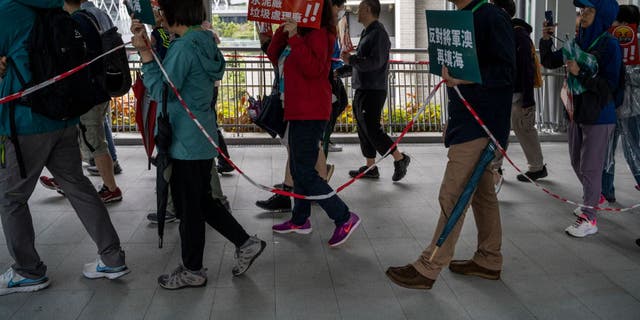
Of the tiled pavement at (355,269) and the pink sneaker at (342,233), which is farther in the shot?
the pink sneaker at (342,233)

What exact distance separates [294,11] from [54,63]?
1.49 metres

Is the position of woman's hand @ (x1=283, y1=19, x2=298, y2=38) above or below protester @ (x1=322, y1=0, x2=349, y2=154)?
above

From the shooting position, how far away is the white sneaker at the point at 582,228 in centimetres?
525

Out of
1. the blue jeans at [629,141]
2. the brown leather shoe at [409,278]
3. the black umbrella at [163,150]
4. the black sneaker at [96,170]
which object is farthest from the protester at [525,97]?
the black sneaker at [96,170]

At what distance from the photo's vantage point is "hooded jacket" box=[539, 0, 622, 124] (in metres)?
5.09

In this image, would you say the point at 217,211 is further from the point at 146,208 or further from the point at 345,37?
the point at 345,37

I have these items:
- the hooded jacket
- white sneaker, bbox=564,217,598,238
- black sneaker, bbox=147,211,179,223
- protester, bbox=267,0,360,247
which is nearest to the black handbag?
protester, bbox=267,0,360,247

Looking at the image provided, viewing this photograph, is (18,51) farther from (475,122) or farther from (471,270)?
(471,270)

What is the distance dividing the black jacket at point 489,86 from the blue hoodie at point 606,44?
1428mm

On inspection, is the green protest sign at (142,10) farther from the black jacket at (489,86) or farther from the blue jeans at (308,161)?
the black jacket at (489,86)

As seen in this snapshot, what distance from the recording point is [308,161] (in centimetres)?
482

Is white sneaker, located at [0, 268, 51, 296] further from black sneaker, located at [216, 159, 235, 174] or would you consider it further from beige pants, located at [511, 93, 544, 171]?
beige pants, located at [511, 93, 544, 171]

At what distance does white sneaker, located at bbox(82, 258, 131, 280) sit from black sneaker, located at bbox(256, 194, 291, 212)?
1829 mm

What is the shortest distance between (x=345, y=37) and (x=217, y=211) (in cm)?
406
